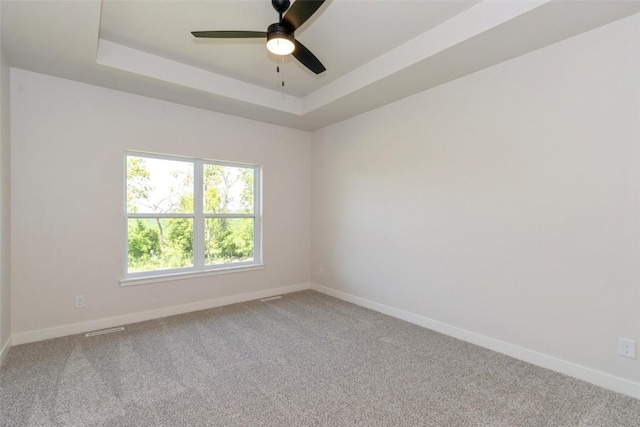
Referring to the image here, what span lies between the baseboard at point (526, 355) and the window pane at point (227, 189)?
7.55ft

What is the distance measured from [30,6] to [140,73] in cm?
97

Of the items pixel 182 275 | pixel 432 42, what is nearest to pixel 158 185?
pixel 182 275

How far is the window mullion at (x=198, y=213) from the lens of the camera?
401 centimetres

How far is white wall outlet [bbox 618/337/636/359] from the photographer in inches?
83.5

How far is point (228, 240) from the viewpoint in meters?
4.34

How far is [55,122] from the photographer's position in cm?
307

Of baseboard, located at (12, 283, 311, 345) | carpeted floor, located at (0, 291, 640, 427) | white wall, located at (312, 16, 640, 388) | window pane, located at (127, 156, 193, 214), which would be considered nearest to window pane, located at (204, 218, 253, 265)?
window pane, located at (127, 156, 193, 214)

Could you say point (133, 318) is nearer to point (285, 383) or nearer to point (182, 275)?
point (182, 275)

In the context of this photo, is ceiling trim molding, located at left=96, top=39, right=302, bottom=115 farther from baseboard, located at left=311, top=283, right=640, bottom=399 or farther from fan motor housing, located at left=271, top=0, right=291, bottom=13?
baseboard, located at left=311, top=283, right=640, bottom=399

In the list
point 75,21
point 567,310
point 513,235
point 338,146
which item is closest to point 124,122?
point 75,21

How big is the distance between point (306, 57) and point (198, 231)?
2.64 metres

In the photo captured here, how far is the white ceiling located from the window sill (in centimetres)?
211

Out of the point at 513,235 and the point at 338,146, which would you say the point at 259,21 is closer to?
the point at 338,146

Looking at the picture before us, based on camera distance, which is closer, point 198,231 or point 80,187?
point 80,187
